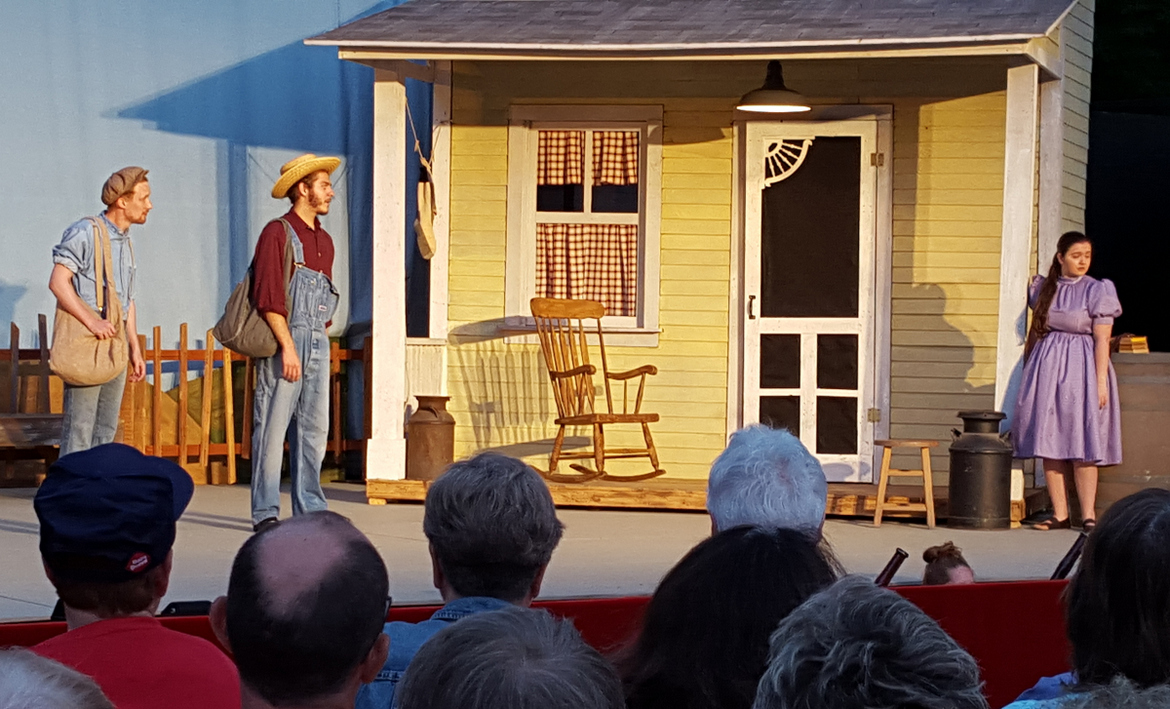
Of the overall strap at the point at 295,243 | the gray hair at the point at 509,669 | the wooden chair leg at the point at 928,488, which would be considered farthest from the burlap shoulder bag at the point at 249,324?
the gray hair at the point at 509,669

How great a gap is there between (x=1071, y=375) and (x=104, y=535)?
6.73m

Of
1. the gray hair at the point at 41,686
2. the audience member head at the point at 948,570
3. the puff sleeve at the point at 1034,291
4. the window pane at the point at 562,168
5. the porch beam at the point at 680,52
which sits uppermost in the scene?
the porch beam at the point at 680,52

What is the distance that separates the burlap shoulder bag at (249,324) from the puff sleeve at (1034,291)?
4.17 meters

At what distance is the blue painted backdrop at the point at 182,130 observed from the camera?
9.65 metres

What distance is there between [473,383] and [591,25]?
2394mm

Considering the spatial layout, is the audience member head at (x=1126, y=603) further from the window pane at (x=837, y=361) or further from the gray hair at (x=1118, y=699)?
the window pane at (x=837, y=361)

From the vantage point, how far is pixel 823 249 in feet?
30.7

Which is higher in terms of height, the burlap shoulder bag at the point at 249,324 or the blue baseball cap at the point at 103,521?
the burlap shoulder bag at the point at 249,324

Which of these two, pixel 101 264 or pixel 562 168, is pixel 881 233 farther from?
pixel 101 264

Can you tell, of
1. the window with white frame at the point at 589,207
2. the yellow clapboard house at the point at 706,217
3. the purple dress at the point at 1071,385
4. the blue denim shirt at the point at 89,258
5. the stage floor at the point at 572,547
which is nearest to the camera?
the stage floor at the point at 572,547

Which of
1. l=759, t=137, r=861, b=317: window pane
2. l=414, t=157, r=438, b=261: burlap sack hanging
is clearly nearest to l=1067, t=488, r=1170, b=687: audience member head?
l=759, t=137, r=861, b=317: window pane

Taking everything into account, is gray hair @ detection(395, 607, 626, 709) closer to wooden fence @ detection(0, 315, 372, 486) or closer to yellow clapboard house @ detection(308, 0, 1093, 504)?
yellow clapboard house @ detection(308, 0, 1093, 504)

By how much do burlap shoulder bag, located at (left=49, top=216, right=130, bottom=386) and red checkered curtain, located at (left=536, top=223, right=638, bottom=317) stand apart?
3.41 m

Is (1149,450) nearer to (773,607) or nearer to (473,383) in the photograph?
(473,383)
